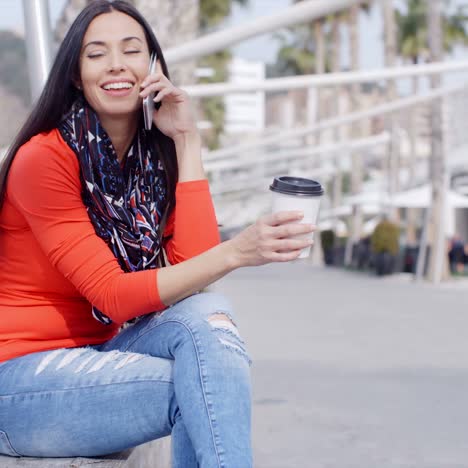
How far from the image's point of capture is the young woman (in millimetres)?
1982

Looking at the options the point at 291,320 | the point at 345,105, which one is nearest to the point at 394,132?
the point at 291,320

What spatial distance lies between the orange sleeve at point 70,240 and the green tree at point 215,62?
22.1 metres

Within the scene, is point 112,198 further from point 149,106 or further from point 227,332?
point 227,332

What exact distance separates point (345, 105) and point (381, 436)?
299 feet

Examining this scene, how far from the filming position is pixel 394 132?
25156 millimetres

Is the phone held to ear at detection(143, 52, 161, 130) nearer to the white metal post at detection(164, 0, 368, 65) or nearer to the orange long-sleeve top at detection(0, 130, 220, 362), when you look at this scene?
the orange long-sleeve top at detection(0, 130, 220, 362)

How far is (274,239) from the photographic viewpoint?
6.42ft

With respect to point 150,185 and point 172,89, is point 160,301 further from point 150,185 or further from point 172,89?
point 172,89

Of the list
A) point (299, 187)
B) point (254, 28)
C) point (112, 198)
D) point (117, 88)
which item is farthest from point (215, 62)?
point (299, 187)

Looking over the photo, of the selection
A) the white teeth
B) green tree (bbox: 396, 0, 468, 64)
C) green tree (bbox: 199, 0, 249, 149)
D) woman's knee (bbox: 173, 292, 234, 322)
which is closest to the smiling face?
the white teeth

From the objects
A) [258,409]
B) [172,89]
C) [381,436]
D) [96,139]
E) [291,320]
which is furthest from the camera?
[291,320]

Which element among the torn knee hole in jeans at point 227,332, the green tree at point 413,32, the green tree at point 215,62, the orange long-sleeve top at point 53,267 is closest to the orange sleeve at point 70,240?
the orange long-sleeve top at point 53,267

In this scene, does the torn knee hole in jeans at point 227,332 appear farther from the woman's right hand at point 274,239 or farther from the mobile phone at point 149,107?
the mobile phone at point 149,107

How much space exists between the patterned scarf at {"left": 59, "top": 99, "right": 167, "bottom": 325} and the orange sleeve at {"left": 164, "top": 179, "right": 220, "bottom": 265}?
0.06 m
